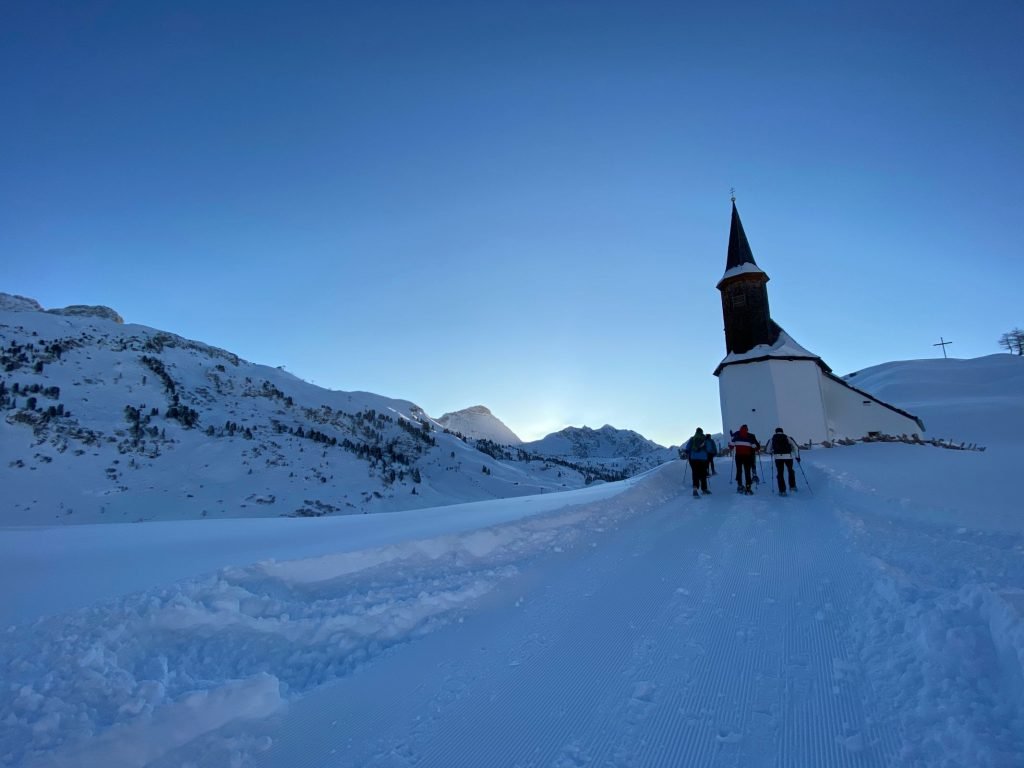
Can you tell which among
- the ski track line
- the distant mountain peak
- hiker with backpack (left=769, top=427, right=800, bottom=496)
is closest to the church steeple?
hiker with backpack (left=769, top=427, right=800, bottom=496)

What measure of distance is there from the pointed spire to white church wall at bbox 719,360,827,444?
763 cm

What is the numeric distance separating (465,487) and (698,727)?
38.0m

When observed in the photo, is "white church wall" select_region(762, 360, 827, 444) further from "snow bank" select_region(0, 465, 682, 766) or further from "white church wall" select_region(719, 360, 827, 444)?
"snow bank" select_region(0, 465, 682, 766)

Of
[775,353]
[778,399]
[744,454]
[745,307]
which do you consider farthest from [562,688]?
[745,307]

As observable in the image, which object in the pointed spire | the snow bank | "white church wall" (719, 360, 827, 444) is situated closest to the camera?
the snow bank

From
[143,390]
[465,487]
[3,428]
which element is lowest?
[465,487]

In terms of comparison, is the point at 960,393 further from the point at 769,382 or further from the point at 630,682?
the point at 630,682

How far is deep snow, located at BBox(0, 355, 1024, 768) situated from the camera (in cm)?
317

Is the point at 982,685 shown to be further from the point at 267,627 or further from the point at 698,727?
the point at 267,627

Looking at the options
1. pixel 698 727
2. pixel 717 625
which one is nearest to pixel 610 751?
pixel 698 727

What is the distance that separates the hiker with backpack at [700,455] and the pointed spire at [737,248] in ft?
72.4

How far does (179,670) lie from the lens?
423 centimetres

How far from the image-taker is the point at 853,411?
3422 centimetres

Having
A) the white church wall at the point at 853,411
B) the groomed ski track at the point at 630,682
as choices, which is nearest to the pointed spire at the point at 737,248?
the white church wall at the point at 853,411
